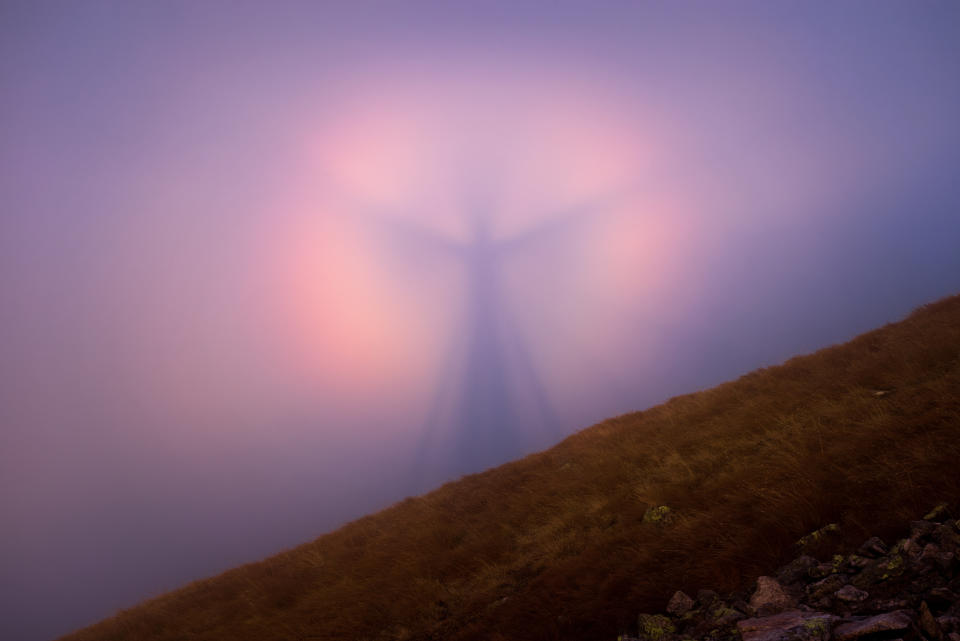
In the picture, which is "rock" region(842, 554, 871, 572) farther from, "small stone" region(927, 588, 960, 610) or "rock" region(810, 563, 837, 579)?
"small stone" region(927, 588, 960, 610)

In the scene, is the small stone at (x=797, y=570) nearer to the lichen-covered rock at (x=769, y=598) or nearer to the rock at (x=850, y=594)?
the lichen-covered rock at (x=769, y=598)

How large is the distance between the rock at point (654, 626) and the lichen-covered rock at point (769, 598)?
75 cm

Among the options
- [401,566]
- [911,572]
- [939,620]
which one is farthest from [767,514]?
[401,566]

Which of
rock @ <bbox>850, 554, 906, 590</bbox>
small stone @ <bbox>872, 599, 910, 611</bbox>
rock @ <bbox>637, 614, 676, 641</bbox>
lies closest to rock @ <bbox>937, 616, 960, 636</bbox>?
small stone @ <bbox>872, 599, 910, 611</bbox>

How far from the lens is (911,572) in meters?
3.50

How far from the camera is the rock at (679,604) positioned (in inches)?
173

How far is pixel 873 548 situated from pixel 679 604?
1.68 metres

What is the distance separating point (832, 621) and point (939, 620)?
2.01ft

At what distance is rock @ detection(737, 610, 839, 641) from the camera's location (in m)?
3.20

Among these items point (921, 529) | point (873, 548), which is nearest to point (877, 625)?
point (873, 548)

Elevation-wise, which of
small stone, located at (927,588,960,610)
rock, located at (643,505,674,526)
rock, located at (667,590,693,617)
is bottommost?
rock, located at (667,590,693,617)

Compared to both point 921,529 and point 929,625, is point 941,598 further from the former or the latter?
point 921,529

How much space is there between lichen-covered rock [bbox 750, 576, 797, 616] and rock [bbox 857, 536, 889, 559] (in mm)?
751

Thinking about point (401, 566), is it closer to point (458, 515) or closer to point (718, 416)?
point (458, 515)
